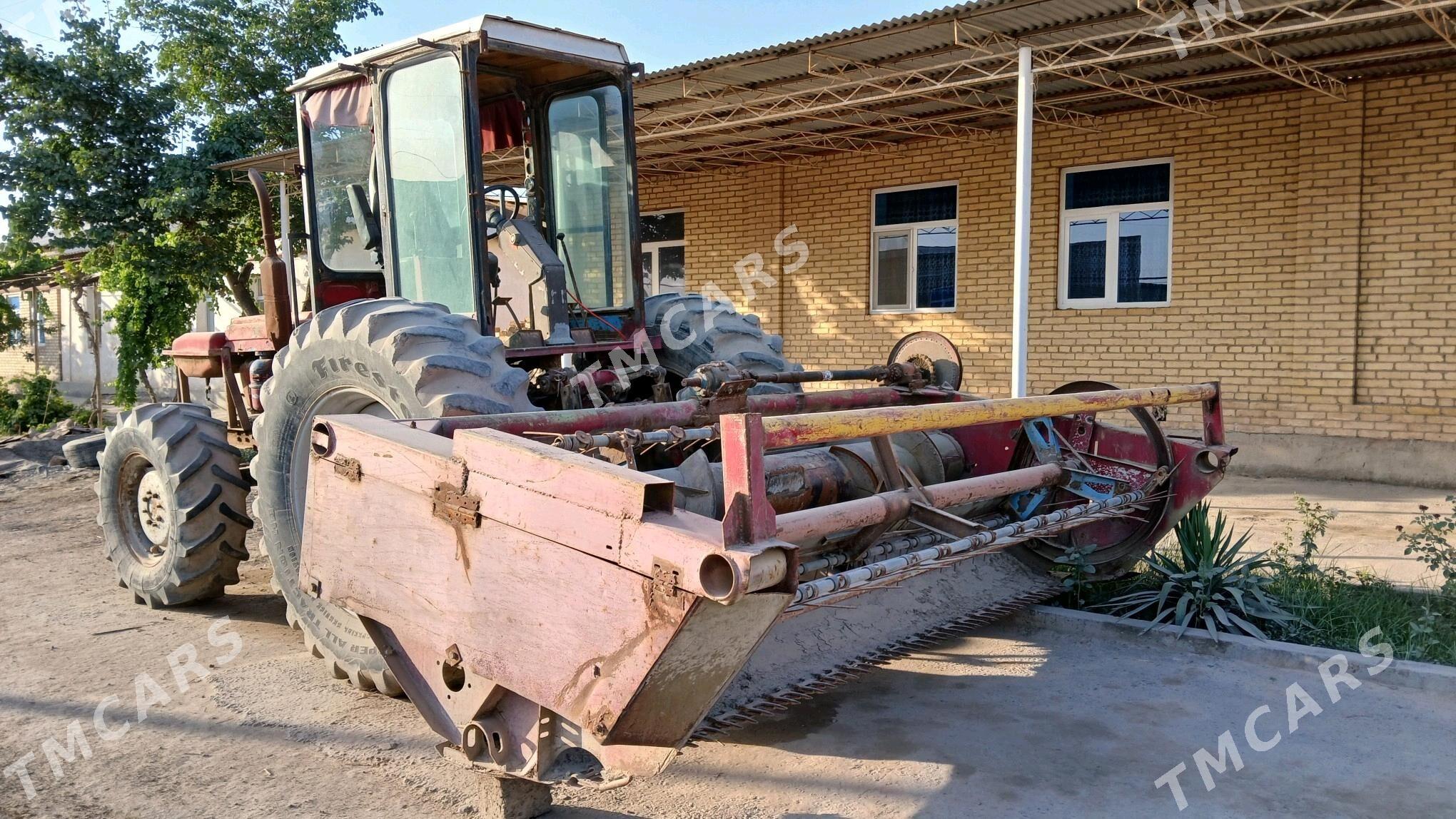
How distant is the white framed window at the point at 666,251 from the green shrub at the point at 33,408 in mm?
9324

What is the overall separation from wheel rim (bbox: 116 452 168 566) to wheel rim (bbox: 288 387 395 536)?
1718 millimetres

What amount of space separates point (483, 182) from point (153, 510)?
2.84 metres

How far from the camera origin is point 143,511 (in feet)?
18.6

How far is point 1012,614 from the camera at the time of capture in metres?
5.00

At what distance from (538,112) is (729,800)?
352 cm

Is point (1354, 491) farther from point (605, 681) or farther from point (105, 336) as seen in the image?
point (105, 336)

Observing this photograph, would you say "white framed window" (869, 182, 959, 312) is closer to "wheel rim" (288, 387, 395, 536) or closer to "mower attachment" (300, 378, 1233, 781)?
"mower attachment" (300, 378, 1233, 781)

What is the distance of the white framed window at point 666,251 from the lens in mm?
13922

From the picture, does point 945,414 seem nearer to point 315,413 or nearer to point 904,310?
point 315,413

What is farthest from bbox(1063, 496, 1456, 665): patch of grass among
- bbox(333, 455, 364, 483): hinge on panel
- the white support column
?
bbox(333, 455, 364, 483): hinge on panel

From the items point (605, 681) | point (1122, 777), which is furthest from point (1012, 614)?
point (605, 681)

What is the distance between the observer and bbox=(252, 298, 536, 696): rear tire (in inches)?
143

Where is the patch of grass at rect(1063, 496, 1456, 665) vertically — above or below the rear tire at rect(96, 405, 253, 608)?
below

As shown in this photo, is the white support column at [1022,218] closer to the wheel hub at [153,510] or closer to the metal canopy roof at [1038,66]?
the metal canopy roof at [1038,66]
